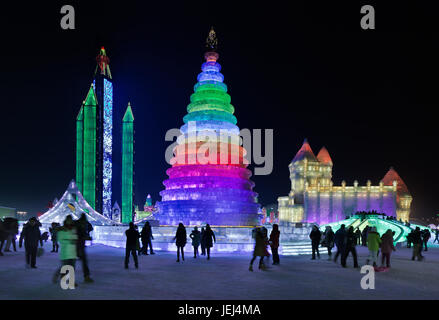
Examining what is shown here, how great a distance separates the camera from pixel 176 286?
8758mm

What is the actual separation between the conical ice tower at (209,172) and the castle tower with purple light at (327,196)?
120ft

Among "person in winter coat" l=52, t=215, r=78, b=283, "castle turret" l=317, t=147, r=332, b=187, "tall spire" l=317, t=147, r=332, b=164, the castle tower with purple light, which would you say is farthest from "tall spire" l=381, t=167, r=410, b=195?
"person in winter coat" l=52, t=215, r=78, b=283

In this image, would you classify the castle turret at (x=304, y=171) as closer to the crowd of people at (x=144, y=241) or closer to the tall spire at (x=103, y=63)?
the crowd of people at (x=144, y=241)

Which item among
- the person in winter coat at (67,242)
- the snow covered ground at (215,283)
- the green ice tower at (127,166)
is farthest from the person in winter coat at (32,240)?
the green ice tower at (127,166)

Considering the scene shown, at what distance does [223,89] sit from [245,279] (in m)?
22.3

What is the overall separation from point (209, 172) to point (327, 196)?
40613mm

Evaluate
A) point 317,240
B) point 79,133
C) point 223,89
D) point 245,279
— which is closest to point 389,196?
point 223,89

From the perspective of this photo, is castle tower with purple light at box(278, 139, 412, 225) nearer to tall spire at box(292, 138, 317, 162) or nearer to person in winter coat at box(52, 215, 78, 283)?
tall spire at box(292, 138, 317, 162)

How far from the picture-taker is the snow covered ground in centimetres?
777

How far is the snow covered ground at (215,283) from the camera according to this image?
7.77m

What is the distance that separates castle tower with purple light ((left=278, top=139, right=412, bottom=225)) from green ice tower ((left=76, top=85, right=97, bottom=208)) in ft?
130

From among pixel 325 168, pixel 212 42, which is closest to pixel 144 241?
pixel 212 42

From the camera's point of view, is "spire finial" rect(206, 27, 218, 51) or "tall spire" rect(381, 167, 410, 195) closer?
"spire finial" rect(206, 27, 218, 51)
